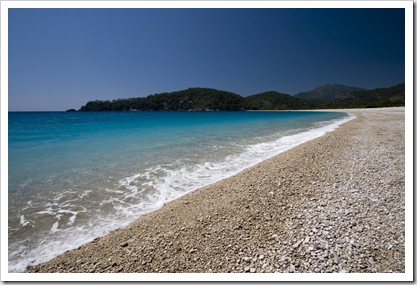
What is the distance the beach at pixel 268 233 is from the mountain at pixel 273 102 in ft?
471

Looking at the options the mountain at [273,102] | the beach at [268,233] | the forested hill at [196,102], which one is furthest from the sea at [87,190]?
the mountain at [273,102]

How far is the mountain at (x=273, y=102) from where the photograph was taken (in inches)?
5438

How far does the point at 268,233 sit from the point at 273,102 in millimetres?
159623

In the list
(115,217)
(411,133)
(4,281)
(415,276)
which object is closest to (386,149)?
(411,133)

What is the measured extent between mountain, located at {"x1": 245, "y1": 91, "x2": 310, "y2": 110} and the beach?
14369 centimetres

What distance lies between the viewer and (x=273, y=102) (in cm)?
15150

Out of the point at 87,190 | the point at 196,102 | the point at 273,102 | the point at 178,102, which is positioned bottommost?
the point at 87,190

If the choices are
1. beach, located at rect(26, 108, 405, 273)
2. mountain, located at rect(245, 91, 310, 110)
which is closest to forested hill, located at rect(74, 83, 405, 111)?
mountain, located at rect(245, 91, 310, 110)

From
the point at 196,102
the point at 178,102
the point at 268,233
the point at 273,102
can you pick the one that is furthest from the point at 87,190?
the point at 273,102

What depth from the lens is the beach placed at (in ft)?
8.48

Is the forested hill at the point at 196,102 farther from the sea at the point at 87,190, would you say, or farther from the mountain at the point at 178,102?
the sea at the point at 87,190

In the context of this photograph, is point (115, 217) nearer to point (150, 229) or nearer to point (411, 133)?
point (150, 229)

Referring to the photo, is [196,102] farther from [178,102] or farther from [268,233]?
[268,233]

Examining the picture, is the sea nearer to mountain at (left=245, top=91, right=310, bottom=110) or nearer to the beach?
the beach
